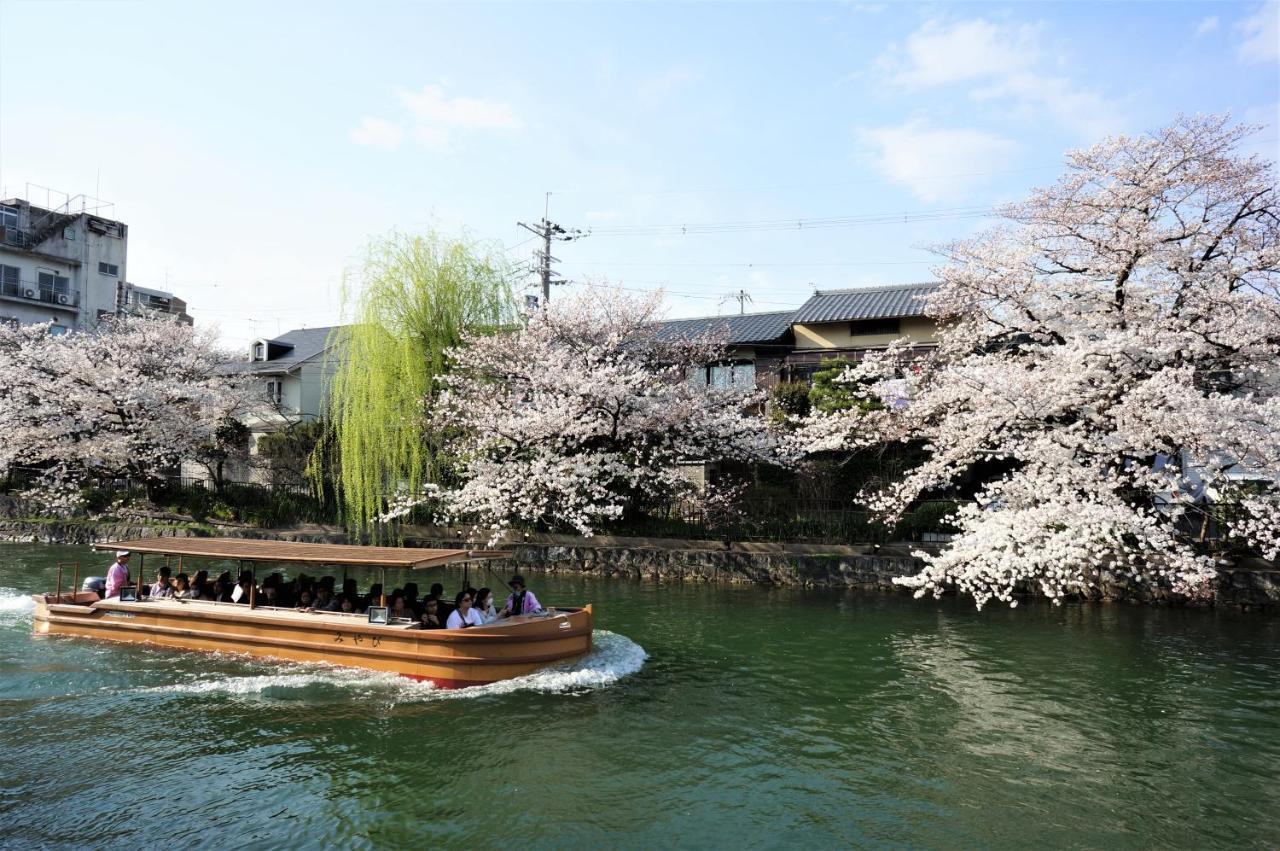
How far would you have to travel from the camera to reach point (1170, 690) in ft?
42.8

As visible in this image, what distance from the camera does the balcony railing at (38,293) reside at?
46.0 m

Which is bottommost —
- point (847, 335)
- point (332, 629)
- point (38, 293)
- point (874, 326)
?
point (332, 629)

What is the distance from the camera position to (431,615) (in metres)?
13.8

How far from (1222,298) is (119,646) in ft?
73.7

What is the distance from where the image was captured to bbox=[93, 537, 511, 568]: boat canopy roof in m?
13.8

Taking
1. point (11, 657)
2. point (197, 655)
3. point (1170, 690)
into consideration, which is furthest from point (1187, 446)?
point (11, 657)

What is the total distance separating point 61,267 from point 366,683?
48.7 metres

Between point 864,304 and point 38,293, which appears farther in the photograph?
point 38,293

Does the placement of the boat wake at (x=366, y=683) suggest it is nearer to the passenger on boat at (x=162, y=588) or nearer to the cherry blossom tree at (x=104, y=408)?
the passenger on boat at (x=162, y=588)

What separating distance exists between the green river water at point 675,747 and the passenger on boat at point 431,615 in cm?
112

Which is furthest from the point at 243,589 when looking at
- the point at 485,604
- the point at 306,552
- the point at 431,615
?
the point at 485,604

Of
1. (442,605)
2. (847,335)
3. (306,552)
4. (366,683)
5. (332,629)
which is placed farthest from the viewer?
(847,335)

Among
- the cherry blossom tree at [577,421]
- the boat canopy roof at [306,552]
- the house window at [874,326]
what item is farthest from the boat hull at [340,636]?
the house window at [874,326]

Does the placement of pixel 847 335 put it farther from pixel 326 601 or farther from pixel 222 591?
pixel 222 591
